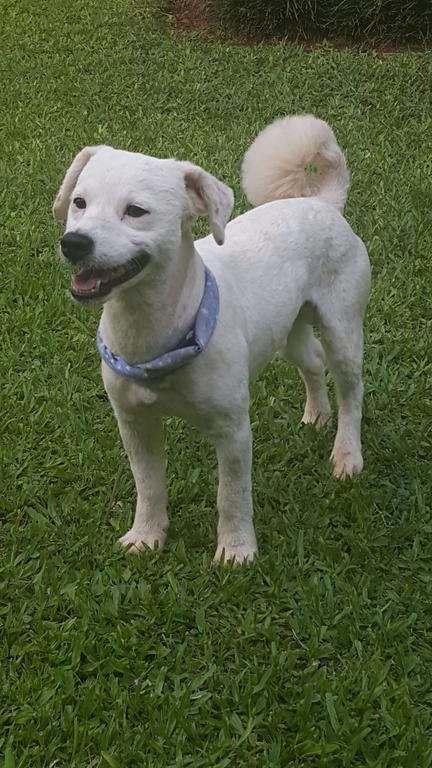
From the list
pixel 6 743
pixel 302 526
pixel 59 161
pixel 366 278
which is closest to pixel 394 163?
pixel 59 161

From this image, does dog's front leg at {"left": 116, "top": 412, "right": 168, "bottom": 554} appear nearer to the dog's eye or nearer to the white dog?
the white dog

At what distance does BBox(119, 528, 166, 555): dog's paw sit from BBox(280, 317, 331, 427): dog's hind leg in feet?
3.38

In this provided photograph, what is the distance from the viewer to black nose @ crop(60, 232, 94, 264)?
7.58 ft

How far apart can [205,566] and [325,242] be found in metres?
1.30

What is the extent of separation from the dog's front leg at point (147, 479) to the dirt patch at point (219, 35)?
741 cm

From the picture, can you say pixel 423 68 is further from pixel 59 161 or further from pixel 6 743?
pixel 6 743

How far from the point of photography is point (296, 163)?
3.68 m

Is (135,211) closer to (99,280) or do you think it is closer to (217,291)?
(99,280)

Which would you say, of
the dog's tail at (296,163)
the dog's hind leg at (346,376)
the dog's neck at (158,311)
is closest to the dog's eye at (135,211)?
the dog's neck at (158,311)

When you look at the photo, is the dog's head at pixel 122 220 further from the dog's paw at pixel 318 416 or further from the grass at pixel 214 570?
the dog's paw at pixel 318 416

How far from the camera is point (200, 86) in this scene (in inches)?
337

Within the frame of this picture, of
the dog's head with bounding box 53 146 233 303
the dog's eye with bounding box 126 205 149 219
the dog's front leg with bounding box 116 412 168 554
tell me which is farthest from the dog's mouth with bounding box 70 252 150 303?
the dog's front leg with bounding box 116 412 168 554

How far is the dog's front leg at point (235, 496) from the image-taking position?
117 inches

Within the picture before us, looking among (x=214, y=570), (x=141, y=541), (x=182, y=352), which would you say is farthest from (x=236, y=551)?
(x=182, y=352)
